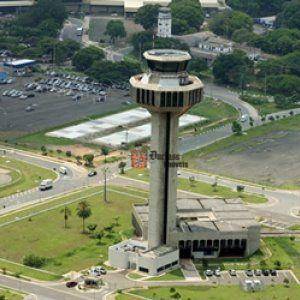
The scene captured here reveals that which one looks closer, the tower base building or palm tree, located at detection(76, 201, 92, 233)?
the tower base building

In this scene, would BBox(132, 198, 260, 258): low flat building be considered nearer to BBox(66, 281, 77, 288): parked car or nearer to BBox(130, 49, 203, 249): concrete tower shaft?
BBox(130, 49, 203, 249): concrete tower shaft

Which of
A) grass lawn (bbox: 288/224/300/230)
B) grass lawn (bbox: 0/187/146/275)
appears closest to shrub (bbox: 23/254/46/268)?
grass lawn (bbox: 0/187/146/275)

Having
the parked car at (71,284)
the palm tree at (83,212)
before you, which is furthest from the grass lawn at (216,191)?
the parked car at (71,284)

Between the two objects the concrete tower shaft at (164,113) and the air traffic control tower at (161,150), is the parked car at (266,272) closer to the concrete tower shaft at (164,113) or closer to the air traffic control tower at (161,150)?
the air traffic control tower at (161,150)

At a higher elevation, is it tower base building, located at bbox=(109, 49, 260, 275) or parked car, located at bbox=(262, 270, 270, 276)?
tower base building, located at bbox=(109, 49, 260, 275)

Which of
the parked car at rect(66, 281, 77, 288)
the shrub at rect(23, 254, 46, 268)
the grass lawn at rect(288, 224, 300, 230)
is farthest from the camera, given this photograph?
the grass lawn at rect(288, 224, 300, 230)

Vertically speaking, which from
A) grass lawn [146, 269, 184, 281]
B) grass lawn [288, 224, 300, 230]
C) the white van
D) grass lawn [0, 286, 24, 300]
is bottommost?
the white van

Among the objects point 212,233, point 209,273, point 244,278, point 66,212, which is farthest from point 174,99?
point 66,212
